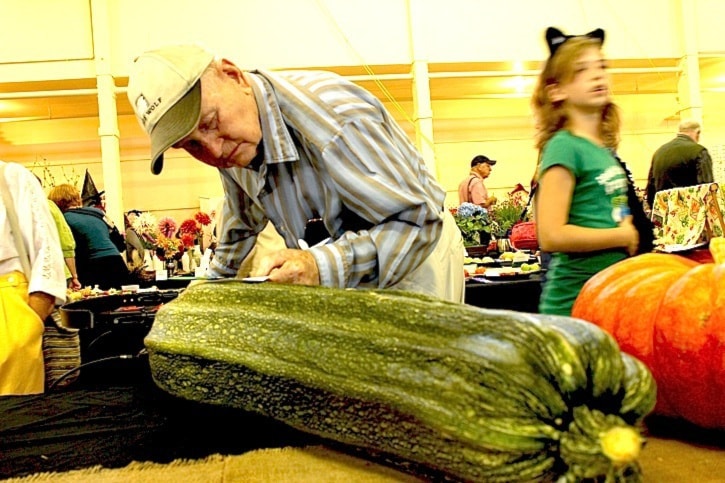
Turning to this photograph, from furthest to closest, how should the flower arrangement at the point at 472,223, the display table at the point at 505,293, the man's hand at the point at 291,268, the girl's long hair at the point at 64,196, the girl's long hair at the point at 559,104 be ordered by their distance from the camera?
the girl's long hair at the point at 64,196 → the flower arrangement at the point at 472,223 → the display table at the point at 505,293 → the girl's long hair at the point at 559,104 → the man's hand at the point at 291,268

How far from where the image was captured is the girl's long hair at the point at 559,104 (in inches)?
75.5

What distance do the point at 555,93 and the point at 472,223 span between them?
130 inches

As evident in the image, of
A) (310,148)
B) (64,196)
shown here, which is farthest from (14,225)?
(64,196)

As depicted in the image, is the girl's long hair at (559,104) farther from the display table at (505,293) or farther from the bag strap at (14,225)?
the bag strap at (14,225)

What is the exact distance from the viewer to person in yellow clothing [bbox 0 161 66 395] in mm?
2246

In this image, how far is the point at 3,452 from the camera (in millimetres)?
1236

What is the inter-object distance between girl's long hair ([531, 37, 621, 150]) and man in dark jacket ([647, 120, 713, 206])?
4032 mm

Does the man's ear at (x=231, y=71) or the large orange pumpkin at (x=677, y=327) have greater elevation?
the man's ear at (x=231, y=71)

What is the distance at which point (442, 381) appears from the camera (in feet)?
2.97

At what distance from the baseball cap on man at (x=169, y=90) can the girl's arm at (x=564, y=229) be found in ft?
3.33

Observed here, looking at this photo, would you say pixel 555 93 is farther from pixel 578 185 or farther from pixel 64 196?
pixel 64 196

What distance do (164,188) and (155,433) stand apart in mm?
10931

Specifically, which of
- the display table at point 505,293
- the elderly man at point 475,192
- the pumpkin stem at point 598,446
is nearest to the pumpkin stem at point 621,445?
the pumpkin stem at point 598,446

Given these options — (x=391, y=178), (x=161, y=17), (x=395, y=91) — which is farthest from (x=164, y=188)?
(x=391, y=178)
